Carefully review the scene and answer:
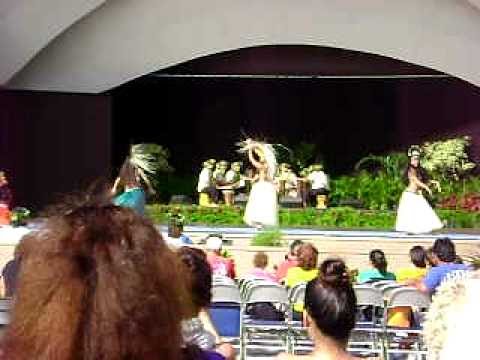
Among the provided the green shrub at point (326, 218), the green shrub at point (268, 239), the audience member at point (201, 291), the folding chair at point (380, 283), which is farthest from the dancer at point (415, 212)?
the audience member at point (201, 291)

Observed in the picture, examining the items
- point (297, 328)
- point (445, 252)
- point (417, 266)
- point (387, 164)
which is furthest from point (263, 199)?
point (297, 328)

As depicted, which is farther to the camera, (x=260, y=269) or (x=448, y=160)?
(x=448, y=160)

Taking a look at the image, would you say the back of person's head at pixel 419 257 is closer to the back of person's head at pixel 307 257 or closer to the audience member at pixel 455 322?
the back of person's head at pixel 307 257

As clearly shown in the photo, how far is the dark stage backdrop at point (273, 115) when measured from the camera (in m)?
20.1

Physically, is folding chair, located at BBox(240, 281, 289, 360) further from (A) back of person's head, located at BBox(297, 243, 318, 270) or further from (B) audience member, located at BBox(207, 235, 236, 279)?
(B) audience member, located at BBox(207, 235, 236, 279)

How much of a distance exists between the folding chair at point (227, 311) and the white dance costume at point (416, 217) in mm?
7381

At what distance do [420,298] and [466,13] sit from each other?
39.8ft

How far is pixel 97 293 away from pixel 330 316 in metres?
1.53

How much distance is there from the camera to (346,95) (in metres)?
20.6

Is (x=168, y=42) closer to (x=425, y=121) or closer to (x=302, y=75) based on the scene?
(x=302, y=75)

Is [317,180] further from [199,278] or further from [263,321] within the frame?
[199,278]

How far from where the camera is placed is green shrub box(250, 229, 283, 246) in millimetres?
11805

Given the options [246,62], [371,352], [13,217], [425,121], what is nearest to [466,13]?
[425,121]

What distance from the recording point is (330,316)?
10.2 feet
